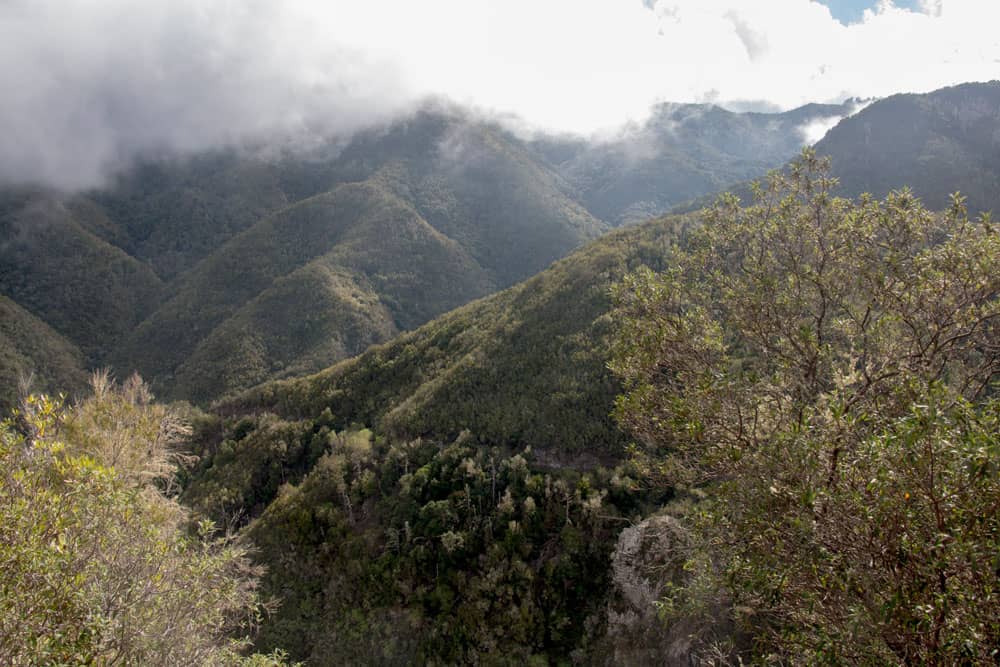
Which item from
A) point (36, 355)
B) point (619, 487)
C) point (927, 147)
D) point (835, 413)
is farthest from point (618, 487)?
point (36, 355)

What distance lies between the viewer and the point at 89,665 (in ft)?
28.7

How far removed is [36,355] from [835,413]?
227159mm

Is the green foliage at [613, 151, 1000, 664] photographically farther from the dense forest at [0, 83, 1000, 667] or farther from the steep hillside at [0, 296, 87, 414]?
the steep hillside at [0, 296, 87, 414]

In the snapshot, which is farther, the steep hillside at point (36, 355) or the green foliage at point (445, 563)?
the steep hillside at point (36, 355)

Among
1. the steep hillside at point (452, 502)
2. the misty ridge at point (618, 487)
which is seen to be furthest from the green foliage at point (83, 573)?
the steep hillside at point (452, 502)

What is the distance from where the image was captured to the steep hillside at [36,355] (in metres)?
148

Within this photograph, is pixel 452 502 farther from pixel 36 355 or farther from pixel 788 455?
pixel 36 355

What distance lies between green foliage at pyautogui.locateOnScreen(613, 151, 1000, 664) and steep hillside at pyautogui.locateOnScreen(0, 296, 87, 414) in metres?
191

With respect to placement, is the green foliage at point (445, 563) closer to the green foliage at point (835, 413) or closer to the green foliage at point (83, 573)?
the green foliage at point (835, 413)

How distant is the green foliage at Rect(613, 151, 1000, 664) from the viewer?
596cm

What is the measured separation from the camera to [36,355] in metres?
163

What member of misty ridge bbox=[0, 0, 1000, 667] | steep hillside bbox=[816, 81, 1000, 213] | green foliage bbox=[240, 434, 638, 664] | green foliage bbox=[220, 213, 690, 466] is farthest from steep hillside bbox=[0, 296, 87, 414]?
steep hillside bbox=[816, 81, 1000, 213]

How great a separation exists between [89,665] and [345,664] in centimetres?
2991

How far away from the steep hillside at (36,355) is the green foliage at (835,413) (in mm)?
190993
